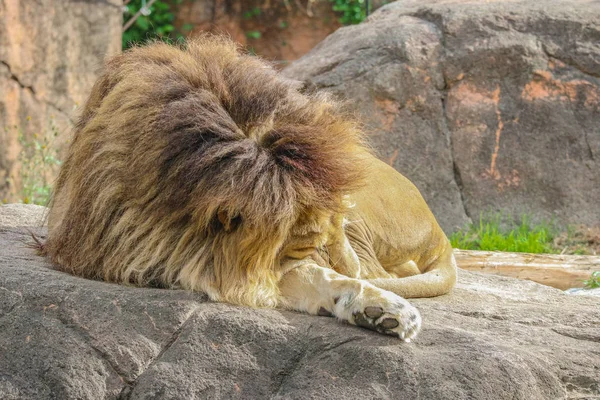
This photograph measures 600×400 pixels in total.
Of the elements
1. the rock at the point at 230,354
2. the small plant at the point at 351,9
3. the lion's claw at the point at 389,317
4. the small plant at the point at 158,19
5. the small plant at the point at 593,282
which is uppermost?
the small plant at the point at 351,9

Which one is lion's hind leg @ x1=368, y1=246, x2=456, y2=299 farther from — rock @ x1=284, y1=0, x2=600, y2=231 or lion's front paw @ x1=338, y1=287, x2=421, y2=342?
rock @ x1=284, y1=0, x2=600, y2=231

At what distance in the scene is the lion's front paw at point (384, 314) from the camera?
2938 millimetres

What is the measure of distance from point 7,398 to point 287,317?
97 centimetres

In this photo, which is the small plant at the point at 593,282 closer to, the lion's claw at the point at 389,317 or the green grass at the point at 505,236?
the green grass at the point at 505,236

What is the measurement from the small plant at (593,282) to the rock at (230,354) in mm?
2260

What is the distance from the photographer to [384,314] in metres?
2.97

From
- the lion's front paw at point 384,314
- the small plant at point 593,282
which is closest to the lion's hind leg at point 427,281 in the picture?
the lion's front paw at point 384,314

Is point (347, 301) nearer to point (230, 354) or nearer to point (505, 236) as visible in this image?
point (230, 354)

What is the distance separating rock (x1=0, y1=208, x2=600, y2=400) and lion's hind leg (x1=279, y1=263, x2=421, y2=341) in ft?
0.19

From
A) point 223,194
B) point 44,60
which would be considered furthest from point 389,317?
point 44,60

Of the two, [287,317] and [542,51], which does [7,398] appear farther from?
[542,51]

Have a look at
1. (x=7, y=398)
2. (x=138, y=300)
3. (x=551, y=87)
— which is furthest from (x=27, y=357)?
(x=551, y=87)

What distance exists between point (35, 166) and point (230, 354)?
4.49m

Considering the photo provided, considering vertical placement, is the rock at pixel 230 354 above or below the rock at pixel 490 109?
below
